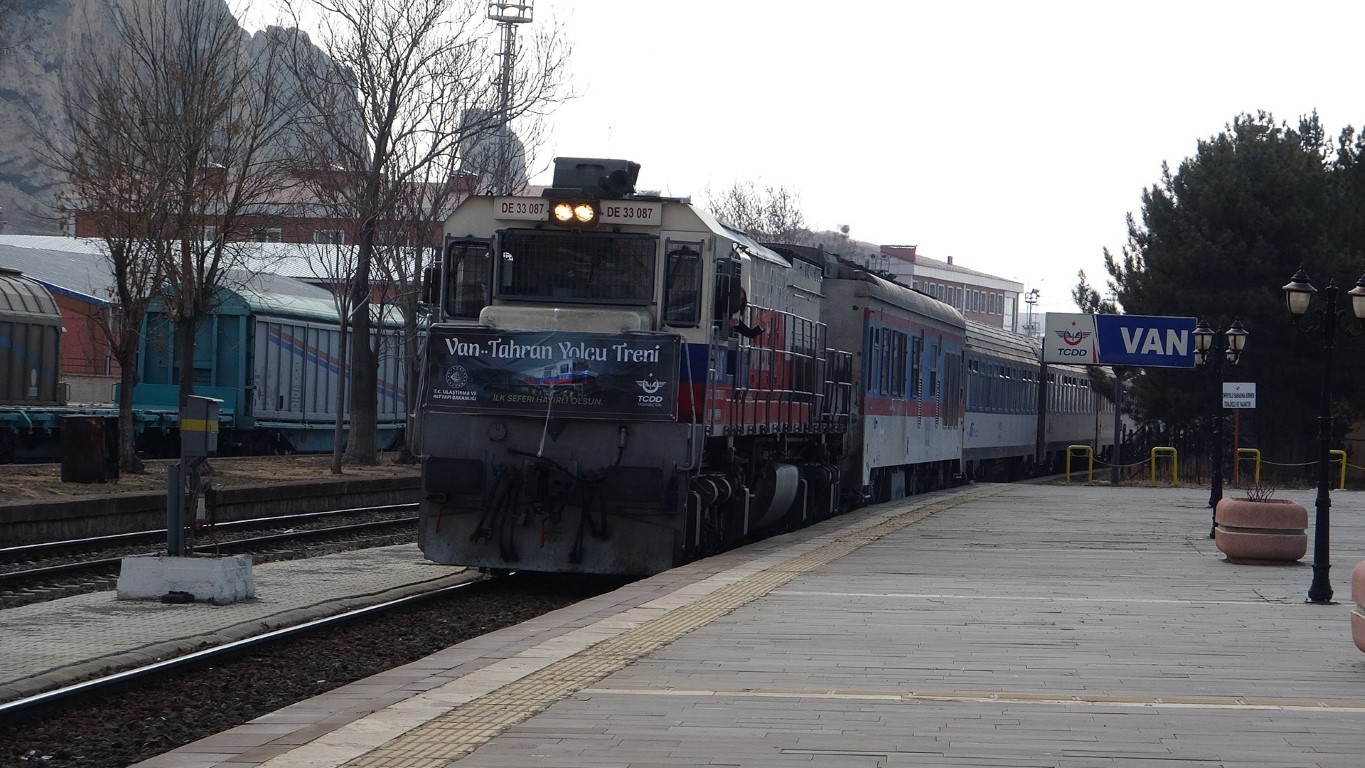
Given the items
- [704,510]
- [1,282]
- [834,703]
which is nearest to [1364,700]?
[834,703]

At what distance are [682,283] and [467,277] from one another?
2095mm

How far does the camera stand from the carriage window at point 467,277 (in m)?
14.8

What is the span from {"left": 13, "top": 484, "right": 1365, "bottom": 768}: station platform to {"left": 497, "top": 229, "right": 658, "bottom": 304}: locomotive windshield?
2.72 m

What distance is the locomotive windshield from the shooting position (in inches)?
571

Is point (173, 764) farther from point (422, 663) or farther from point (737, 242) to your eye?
point (737, 242)

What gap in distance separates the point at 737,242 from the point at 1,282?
65.0 feet

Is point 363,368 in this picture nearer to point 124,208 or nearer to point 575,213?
point 124,208

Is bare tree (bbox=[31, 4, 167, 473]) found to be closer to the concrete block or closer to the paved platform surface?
the paved platform surface

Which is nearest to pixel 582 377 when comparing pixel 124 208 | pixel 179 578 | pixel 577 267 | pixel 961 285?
pixel 577 267

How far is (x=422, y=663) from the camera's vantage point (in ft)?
29.7

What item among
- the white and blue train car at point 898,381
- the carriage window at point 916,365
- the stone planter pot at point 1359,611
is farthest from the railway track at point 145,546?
the stone planter pot at point 1359,611

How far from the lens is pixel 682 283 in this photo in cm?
1445

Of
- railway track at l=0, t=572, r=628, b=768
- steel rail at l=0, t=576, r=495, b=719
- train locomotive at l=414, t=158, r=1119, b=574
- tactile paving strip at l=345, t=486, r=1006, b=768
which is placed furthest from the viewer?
train locomotive at l=414, t=158, r=1119, b=574

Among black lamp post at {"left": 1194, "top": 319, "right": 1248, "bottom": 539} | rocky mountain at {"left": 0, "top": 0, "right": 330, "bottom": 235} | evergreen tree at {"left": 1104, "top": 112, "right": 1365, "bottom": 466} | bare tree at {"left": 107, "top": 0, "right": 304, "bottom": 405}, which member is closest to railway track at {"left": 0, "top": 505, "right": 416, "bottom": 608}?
bare tree at {"left": 107, "top": 0, "right": 304, "bottom": 405}
